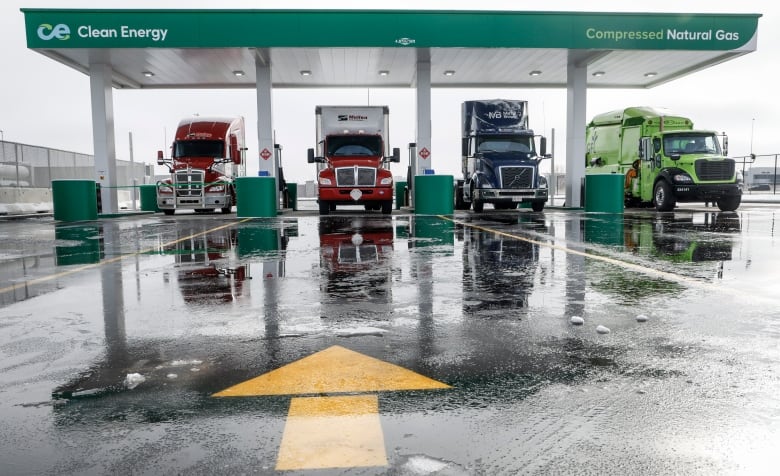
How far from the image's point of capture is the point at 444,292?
502 cm

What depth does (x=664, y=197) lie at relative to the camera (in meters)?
20.2

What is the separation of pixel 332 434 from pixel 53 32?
21.3 meters

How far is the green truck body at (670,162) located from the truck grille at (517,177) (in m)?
4.49

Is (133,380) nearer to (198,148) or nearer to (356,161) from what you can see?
(356,161)

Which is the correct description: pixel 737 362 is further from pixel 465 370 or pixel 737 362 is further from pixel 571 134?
pixel 571 134

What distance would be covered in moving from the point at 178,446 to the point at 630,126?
2341cm

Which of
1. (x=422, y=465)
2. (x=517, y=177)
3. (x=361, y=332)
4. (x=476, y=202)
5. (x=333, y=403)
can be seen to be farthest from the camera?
(x=476, y=202)

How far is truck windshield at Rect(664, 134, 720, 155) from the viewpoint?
67.1 feet

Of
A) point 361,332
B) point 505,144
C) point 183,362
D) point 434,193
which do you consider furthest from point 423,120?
point 183,362

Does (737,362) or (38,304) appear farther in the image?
(38,304)

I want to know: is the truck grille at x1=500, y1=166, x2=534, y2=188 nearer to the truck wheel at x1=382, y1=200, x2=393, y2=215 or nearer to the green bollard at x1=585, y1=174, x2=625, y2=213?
the green bollard at x1=585, y1=174, x2=625, y2=213

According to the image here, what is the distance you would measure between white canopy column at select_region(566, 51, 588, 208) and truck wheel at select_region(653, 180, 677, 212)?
2.82 metres

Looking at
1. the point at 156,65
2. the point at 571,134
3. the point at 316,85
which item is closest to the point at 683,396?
the point at 571,134

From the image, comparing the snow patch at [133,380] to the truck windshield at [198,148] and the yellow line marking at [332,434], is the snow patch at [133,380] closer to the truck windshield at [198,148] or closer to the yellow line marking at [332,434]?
the yellow line marking at [332,434]
